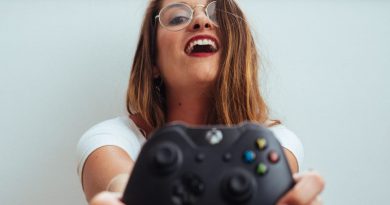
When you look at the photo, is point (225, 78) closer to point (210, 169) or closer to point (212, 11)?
point (212, 11)

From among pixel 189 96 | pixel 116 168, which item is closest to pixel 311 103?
pixel 189 96

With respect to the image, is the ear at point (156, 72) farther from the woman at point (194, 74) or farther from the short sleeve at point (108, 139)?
the short sleeve at point (108, 139)

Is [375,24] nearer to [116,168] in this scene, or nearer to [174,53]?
[174,53]

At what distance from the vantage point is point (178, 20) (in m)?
0.74

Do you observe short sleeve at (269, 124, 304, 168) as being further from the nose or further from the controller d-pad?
the controller d-pad

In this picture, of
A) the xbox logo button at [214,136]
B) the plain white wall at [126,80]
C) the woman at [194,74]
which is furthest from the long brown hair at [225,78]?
the xbox logo button at [214,136]

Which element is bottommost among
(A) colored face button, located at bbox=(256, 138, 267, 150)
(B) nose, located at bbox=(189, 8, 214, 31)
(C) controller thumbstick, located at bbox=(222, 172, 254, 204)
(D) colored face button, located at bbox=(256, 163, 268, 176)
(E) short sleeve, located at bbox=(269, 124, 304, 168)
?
(E) short sleeve, located at bbox=(269, 124, 304, 168)

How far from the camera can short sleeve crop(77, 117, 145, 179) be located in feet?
1.92

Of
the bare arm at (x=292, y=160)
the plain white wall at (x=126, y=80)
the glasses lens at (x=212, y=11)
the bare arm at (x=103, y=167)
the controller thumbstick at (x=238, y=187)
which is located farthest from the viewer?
the plain white wall at (x=126, y=80)

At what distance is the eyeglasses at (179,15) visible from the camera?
2.40 ft

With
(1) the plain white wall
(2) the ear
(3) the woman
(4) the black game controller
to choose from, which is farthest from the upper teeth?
(4) the black game controller

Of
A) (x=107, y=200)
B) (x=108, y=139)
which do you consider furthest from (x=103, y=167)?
(x=107, y=200)

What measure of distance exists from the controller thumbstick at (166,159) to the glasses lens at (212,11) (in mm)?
498

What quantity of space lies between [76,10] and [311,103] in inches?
24.5
